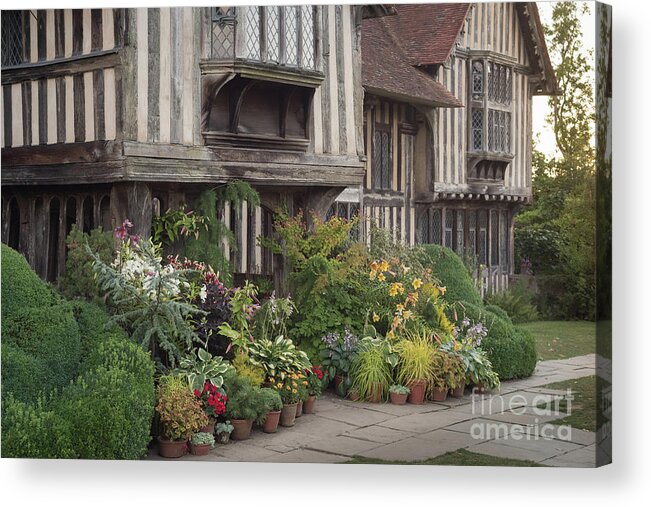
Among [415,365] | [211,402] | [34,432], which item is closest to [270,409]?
[211,402]

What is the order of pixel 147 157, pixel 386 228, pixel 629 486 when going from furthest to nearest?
pixel 386 228 → pixel 147 157 → pixel 629 486

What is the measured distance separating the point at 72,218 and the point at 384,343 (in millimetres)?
2909

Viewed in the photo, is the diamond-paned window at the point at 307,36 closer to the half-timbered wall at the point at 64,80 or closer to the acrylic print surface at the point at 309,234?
the acrylic print surface at the point at 309,234

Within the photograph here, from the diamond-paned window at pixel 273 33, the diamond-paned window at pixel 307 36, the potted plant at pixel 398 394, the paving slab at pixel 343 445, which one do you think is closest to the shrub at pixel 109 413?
the paving slab at pixel 343 445

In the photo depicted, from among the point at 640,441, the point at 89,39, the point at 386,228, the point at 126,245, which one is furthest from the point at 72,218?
the point at 640,441

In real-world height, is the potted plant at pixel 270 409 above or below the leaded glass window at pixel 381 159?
below

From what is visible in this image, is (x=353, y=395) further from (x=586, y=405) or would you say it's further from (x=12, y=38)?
(x=12, y=38)

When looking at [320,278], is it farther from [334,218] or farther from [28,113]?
[28,113]

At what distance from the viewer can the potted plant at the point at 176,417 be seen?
25.0ft

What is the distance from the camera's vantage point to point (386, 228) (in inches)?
350

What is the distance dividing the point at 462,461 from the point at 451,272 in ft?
5.68

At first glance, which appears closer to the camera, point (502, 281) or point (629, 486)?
point (629, 486)

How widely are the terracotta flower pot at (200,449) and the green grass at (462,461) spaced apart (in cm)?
107

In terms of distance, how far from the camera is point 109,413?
739 centimetres
